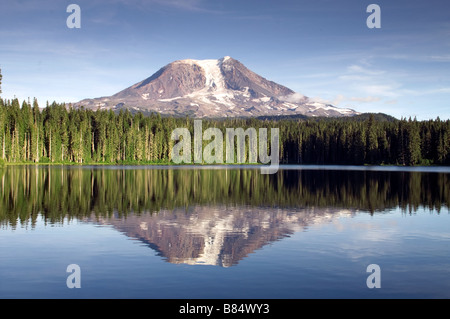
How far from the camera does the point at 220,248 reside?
24422 mm

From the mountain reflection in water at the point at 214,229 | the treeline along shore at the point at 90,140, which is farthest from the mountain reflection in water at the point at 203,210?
the treeline along shore at the point at 90,140

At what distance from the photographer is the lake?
16953 millimetres

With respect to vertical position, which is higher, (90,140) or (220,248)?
(90,140)

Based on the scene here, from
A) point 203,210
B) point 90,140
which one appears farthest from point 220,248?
point 90,140

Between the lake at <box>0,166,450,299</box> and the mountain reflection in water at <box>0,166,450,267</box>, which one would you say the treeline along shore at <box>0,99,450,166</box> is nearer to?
the mountain reflection in water at <box>0,166,450,267</box>

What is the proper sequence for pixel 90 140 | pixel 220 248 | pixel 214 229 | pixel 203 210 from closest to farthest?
pixel 220 248 → pixel 214 229 → pixel 203 210 → pixel 90 140

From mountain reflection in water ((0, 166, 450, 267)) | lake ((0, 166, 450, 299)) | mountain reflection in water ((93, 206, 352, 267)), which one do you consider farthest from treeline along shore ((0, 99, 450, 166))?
mountain reflection in water ((93, 206, 352, 267))

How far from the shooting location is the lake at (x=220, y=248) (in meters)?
17.0

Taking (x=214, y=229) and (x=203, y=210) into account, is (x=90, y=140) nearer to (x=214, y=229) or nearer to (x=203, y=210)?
(x=203, y=210)

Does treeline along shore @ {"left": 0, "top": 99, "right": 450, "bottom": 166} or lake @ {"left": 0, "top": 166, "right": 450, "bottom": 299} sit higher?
treeline along shore @ {"left": 0, "top": 99, "right": 450, "bottom": 166}

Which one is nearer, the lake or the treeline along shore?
the lake

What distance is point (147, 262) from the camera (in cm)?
2084

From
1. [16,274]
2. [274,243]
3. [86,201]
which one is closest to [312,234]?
[274,243]
